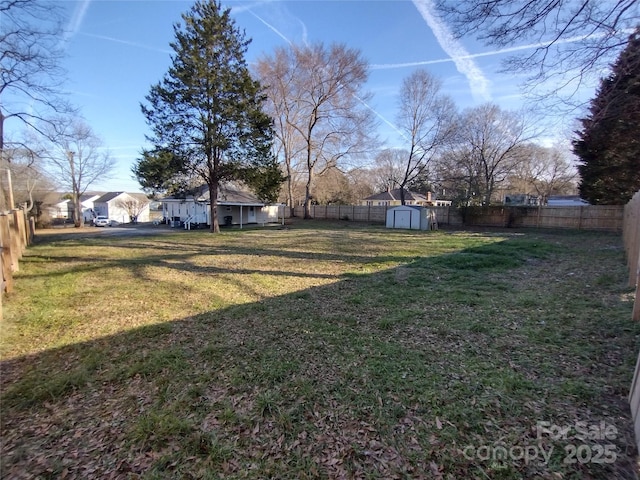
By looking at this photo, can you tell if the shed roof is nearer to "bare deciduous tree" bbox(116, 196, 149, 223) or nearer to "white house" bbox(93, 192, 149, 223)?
"white house" bbox(93, 192, 149, 223)

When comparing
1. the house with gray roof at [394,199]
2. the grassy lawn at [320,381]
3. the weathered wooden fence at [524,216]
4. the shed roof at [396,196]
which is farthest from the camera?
the shed roof at [396,196]

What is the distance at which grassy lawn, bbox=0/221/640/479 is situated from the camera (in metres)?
2.02

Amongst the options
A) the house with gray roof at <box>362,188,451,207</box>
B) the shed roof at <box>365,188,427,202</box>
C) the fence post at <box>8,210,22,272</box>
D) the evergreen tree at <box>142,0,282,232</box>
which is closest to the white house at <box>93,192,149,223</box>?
the evergreen tree at <box>142,0,282,232</box>

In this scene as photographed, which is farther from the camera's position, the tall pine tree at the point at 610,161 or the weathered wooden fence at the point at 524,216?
the weathered wooden fence at the point at 524,216

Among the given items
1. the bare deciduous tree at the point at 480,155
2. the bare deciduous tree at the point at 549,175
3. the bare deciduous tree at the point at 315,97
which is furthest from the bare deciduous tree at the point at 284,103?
the bare deciduous tree at the point at 549,175

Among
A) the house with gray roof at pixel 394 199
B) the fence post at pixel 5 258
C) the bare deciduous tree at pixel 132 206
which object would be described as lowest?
the fence post at pixel 5 258

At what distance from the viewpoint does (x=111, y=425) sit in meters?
2.39

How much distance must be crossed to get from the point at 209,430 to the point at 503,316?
4035 millimetres

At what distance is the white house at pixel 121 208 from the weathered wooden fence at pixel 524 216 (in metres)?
29.2

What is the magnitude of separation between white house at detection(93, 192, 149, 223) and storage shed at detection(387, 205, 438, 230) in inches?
1336

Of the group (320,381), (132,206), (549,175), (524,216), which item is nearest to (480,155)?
(524,216)

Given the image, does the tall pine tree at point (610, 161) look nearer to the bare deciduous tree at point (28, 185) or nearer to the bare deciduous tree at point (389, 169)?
the bare deciduous tree at point (389, 169)

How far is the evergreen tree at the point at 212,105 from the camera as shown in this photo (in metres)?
16.0

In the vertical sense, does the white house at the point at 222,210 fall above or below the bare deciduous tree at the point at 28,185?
below
